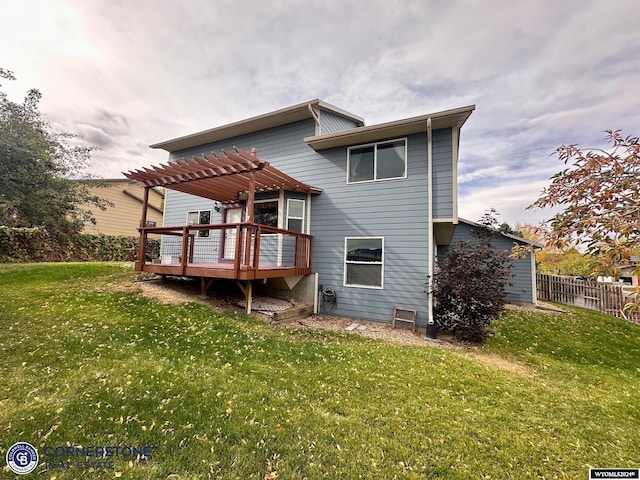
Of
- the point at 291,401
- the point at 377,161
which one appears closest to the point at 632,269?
the point at 291,401

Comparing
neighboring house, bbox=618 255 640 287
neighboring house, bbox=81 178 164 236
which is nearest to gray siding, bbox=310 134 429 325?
neighboring house, bbox=618 255 640 287

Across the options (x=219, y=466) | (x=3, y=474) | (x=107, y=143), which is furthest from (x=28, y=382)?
(x=107, y=143)

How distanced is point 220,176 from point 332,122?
14.8 ft

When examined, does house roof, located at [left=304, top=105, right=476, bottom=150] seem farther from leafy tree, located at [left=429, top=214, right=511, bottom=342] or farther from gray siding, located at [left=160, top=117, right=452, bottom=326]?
leafy tree, located at [left=429, top=214, right=511, bottom=342]

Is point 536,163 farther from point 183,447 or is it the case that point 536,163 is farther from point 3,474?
point 3,474

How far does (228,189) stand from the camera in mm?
8352

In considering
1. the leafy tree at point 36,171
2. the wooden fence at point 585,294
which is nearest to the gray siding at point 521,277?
the wooden fence at point 585,294

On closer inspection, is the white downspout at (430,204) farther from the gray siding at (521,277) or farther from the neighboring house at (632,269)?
the gray siding at (521,277)

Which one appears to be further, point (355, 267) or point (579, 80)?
point (355, 267)

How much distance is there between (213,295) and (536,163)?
12942 millimetres

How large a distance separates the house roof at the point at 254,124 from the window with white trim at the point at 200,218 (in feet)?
9.56

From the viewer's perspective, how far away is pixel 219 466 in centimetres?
222

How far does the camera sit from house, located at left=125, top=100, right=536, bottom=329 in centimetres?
674

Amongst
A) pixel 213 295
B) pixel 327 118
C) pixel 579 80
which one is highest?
pixel 327 118
